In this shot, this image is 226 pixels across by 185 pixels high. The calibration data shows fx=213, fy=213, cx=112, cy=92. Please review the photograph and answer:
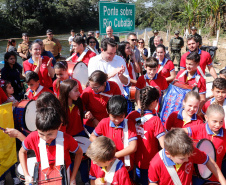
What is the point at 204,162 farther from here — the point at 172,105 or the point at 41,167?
the point at 41,167

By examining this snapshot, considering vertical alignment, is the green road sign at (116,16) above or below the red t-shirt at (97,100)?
above

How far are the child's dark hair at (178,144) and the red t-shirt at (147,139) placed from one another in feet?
1.31

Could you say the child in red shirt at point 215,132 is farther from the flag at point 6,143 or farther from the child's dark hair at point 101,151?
the flag at point 6,143

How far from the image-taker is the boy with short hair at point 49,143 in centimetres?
202

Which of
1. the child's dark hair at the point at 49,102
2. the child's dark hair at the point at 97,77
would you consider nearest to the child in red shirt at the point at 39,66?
the child's dark hair at the point at 97,77

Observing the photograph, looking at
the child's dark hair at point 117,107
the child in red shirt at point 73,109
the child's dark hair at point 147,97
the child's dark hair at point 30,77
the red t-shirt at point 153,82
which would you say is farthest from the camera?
the red t-shirt at point 153,82

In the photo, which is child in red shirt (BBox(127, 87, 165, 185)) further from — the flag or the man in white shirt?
the flag

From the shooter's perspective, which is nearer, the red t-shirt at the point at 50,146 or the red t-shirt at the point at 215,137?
the red t-shirt at the point at 50,146

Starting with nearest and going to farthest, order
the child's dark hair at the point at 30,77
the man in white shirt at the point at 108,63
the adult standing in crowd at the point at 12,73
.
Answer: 1. the child's dark hair at the point at 30,77
2. the man in white shirt at the point at 108,63
3. the adult standing in crowd at the point at 12,73

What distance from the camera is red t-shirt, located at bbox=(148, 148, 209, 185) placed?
1.96 meters

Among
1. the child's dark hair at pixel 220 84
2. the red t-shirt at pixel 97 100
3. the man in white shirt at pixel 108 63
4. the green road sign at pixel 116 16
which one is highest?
the green road sign at pixel 116 16

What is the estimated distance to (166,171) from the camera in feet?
6.43

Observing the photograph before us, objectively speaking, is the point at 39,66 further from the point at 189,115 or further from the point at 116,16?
the point at 116,16

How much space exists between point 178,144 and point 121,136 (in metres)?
0.72
